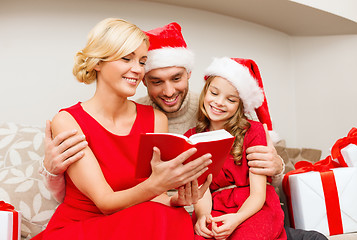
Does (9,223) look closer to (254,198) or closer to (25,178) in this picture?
(25,178)

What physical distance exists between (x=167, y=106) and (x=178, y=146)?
750 mm

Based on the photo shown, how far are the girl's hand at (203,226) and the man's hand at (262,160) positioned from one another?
0.97 feet

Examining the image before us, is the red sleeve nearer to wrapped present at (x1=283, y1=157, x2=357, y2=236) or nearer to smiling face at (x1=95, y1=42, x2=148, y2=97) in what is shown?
wrapped present at (x1=283, y1=157, x2=357, y2=236)

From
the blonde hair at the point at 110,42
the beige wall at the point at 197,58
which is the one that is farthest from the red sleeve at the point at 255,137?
the beige wall at the point at 197,58

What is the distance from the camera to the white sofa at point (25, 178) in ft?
6.08

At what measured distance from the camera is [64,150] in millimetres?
1550

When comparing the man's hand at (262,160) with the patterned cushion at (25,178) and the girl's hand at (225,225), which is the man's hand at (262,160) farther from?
the patterned cushion at (25,178)

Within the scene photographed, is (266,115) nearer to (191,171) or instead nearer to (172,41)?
(172,41)

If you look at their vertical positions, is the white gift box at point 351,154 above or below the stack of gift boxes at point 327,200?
above

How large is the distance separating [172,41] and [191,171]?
91 centimetres

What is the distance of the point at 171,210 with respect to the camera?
1430mm

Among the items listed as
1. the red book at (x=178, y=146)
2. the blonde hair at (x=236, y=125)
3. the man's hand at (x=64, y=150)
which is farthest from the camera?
the blonde hair at (x=236, y=125)

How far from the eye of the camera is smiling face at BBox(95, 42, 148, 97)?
1588 mm

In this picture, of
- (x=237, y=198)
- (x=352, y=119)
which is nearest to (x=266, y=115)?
(x=237, y=198)
